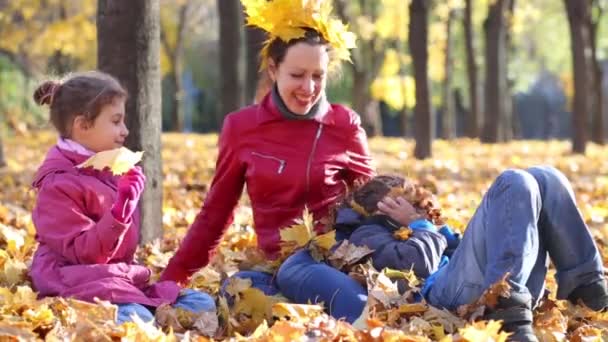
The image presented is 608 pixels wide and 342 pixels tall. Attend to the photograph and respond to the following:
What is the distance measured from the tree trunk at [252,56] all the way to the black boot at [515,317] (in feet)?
21.0

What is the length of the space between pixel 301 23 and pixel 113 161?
1.30 meters

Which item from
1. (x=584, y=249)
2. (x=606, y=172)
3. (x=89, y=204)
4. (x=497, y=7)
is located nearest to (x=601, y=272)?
(x=584, y=249)

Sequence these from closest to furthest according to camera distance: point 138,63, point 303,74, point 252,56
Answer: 1. point 303,74
2. point 138,63
3. point 252,56

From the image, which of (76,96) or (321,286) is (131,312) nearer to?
(321,286)

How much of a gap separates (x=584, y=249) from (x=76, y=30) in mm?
19509

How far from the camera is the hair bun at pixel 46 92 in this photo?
15.5 feet

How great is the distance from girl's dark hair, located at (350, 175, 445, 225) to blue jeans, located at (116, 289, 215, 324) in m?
0.77

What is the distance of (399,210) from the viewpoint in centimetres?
457

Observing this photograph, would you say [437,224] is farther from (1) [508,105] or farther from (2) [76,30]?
(1) [508,105]

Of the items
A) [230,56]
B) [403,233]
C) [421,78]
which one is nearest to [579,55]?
[421,78]

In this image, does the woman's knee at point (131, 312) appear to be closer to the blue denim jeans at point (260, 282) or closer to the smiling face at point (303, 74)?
the blue denim jeans at point (260, 282)

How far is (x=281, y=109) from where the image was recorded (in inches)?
208

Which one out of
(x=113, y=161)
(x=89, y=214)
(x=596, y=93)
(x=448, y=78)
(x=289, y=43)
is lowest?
(x=596, y=93)

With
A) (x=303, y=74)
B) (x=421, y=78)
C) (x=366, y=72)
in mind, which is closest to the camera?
(x=303, y=74)
